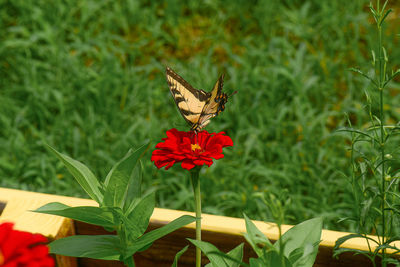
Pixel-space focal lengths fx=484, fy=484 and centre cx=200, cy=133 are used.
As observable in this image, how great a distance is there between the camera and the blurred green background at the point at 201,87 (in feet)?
5.89

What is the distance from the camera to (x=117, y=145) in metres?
1.90

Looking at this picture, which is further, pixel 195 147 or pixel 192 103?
pixel 192 103

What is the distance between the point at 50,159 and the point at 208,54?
87cm

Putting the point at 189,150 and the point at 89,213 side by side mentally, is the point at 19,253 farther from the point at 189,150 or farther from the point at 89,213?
the point at 189,150

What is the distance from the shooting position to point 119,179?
87 centimetres

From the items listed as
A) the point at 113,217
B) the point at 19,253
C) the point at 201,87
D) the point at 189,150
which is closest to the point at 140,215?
the point at 113,217

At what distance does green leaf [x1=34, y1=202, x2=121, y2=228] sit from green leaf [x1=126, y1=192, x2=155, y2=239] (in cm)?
3

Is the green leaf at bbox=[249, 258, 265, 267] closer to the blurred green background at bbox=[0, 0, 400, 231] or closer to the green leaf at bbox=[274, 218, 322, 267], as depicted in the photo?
the green leaf at bbox=[274, 218, 322, 267]

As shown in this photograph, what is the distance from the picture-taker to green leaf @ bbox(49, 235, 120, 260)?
33.3 inches

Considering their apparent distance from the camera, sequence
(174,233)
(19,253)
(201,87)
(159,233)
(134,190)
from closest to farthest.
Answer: (19,253) < (159,233) < (134,190) < (174,233) < (201,87)

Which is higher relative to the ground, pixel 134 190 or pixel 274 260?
pixel 134 190

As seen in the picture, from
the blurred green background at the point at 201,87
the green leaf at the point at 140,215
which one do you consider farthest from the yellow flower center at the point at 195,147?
the blurred green background at the point at 201,87

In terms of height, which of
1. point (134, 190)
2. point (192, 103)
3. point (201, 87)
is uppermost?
point (201, 87)

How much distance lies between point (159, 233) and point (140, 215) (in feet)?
0.22
